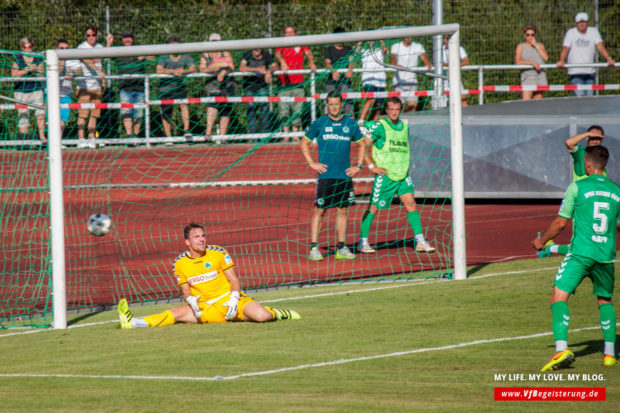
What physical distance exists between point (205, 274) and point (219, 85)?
31.9ft

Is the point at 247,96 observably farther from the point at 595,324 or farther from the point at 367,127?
the point at 595,324

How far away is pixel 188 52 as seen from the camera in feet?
37.5

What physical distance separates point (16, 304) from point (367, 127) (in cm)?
517

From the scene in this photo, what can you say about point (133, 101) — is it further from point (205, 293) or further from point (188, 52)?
point (205, 293)

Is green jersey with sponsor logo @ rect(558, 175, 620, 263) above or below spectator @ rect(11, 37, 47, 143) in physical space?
below

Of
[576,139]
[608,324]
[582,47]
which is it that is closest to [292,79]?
[582,47]

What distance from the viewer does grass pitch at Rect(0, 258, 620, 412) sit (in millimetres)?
7379

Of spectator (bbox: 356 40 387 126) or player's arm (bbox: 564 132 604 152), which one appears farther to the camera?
spectator (bbox: 356 40 387 126)

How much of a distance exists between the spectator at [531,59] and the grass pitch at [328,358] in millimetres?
12122

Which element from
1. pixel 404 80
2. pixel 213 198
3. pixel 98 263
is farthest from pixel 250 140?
pixel 98 263

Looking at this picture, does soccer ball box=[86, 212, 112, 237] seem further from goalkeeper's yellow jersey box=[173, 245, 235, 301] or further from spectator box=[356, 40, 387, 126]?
spectator box=[356, 40, 387, 126]

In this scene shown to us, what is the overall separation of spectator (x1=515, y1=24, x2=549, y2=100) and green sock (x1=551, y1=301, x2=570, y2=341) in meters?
15.4

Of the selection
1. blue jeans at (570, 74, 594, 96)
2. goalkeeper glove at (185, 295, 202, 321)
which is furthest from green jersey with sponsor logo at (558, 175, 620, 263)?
blue jeans at (570, 74, 594, 96)

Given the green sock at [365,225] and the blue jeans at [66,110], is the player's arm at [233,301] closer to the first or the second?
the green sock at [365,225]
